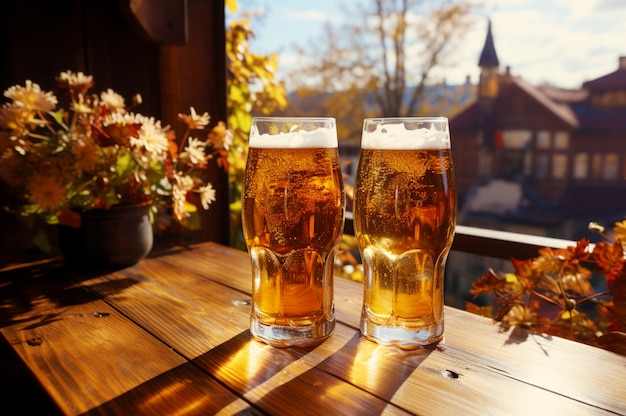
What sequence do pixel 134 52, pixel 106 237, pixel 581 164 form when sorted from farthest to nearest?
1. pixel 581 164
2. pixel 134 52
3. pixel 106 237

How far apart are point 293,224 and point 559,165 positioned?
16.4m

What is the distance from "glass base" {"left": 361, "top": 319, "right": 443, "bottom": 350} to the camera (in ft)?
2.84

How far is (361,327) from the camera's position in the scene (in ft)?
3.05

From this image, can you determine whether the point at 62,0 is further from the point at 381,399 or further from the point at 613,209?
the point at 613,209

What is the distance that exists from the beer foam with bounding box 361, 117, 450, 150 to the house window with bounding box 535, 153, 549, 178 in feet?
54.2

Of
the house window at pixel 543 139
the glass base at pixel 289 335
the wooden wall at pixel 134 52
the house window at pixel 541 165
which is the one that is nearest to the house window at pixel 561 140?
the house window at pixel 543 139

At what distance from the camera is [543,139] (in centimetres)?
1561

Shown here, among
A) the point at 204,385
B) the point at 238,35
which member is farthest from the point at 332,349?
the point at 238,35

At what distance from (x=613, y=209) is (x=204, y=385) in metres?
17.1

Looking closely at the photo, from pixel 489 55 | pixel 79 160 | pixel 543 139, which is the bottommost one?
pixel 79 160

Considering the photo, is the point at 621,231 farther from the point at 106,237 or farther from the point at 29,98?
the point at 29,98

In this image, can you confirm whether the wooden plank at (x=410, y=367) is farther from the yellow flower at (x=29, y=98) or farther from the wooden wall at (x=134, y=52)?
the wooden wall at (x=134, y=52)

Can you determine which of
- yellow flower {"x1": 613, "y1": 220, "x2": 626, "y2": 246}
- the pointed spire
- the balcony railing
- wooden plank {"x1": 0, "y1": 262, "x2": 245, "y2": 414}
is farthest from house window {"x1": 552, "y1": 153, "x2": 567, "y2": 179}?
wooden plank {"x1": 0, "y1": 262, "x2": 245, "y2": 414}

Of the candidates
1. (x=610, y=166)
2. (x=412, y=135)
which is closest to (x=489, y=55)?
(x=610, y=166)
